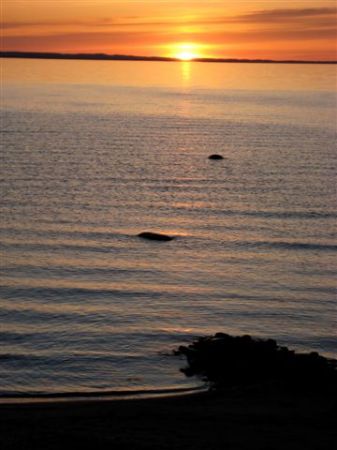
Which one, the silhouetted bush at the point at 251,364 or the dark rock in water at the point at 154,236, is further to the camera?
the dark rock in water at the point at 154,236

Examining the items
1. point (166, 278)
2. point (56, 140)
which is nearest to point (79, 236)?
point (166, 278)

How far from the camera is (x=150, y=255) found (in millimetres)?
44969

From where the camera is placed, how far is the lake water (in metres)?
30.3

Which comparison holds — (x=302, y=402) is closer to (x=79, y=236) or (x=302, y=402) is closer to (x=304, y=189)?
(x=79, y=236)

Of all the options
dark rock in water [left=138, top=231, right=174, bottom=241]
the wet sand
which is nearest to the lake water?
dark rock in water [left=138, top=231, right=174, bottom=241]

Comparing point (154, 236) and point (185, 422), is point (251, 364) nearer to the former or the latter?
point (185, 422)

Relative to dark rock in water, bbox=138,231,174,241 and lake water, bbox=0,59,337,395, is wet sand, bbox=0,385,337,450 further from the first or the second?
dark rock in water, bbox=138,231,174,241

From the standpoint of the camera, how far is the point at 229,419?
853 inches

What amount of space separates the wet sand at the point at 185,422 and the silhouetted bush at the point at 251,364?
126 centimetres

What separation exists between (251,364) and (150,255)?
18593mm

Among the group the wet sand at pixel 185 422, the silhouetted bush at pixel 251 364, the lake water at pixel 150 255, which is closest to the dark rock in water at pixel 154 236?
the lake water at pixel 150 255

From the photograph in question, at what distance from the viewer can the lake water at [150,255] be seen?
3034cm

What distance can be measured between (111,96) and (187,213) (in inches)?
5789

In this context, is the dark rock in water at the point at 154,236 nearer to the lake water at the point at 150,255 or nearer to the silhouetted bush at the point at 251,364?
the lake water at the point at 150,255
